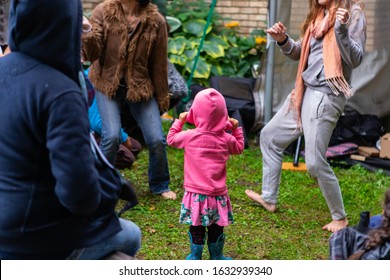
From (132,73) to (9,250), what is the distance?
3203 mm

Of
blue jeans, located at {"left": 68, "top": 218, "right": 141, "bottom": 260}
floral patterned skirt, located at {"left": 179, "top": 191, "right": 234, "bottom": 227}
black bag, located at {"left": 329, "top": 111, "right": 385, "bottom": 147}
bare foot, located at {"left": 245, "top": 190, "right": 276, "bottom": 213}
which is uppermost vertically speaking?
blue jeans, located at {"left": 68, "top": 218, "right": 141, "bottom": 260}

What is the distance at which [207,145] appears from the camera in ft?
15.0

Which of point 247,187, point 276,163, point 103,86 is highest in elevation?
point 103,86

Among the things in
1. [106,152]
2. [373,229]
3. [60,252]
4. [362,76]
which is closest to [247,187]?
[106,152]

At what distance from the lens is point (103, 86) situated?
5812 millimetres

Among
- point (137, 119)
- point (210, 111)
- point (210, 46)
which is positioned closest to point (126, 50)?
point (137, 119)

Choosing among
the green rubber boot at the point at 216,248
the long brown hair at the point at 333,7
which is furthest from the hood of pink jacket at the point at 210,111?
the long brown hair at the point at 333,7

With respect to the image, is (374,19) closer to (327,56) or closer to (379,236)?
(327,56)

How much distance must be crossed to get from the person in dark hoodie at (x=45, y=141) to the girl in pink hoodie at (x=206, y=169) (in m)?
1.73

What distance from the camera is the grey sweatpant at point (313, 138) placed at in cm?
536

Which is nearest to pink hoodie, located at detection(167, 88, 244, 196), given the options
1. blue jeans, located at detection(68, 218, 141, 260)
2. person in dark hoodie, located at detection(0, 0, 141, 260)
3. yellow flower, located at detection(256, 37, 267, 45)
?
blue jeans, located at detection(68, 218, 141, 260)

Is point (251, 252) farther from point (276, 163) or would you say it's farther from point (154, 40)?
point (154, 40)

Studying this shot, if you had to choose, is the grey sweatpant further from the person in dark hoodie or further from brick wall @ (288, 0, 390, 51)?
the person in dark hoodie

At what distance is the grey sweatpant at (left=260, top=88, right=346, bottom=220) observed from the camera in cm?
536
